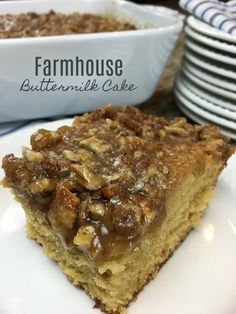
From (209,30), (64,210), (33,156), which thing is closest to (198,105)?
(209,30)

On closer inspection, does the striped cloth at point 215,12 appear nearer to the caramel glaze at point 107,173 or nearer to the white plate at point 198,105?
the white plate at point 198,105

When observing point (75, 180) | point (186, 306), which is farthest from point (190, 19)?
point (186, 306)

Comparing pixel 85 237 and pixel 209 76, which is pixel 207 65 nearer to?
pixel 209 76

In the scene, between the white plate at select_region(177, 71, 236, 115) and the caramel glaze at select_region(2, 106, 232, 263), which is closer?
the caramel glaze at select_region(2, 106, 232, 263)

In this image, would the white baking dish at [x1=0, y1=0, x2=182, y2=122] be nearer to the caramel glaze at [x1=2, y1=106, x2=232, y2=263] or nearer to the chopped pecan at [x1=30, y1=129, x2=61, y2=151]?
the caramel glaze at [x1=2, y1=106, x2=232, y2=263]

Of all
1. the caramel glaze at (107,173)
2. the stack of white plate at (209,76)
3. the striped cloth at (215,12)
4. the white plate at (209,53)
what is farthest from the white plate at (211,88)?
the caramel glaze at (107,173)

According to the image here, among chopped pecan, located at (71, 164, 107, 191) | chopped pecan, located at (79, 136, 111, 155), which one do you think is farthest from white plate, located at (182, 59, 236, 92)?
chopped pecan, located at (71, 164, 107, 191)

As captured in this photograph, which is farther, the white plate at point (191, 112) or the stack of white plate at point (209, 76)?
the white plate at point (191, 112)
